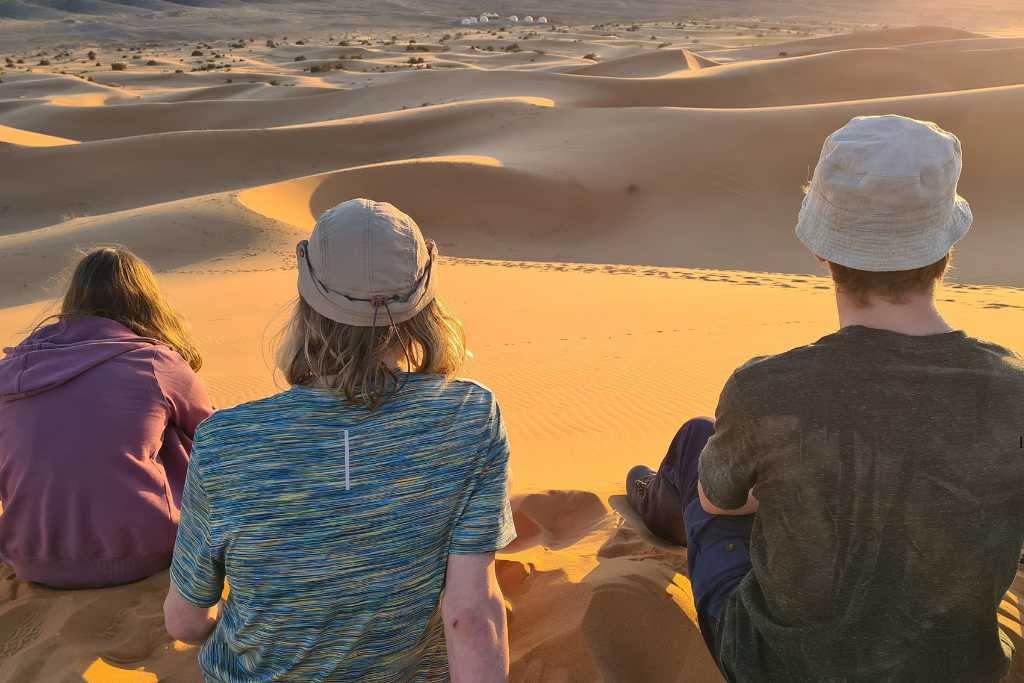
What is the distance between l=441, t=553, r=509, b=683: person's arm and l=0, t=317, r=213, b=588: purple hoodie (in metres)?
1.60

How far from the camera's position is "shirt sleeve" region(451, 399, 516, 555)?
1.96 m

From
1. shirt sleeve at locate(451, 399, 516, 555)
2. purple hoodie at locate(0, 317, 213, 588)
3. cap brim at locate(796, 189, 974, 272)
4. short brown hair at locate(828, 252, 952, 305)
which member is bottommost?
purple hoodie at locate(0, 317, 213, 588)

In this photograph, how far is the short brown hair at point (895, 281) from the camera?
1882mm

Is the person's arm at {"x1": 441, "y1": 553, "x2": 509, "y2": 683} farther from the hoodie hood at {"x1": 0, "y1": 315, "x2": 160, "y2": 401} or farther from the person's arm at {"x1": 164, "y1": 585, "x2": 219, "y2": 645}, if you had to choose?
the hoodie hood at {"x1": 0, "y1": 315, "x2": 160, "y2": 401}

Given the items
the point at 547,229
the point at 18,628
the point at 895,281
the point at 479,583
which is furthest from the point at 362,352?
the point at 547,229

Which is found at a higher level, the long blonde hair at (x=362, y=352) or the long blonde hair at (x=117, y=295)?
the long blonde hair at (x=362, y=352)

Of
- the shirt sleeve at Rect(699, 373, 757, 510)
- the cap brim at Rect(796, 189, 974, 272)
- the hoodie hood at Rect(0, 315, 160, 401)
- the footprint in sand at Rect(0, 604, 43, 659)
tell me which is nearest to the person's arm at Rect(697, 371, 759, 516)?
the shirt sleeve at Rect(699, 373, 757, 510)

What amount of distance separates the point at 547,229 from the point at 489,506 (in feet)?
47.5

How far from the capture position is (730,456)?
77.3 inches

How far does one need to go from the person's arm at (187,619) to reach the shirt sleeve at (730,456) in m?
1.31

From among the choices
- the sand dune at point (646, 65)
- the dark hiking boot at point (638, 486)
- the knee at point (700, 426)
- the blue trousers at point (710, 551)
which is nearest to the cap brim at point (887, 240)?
the blue trousers at point (710, 551)

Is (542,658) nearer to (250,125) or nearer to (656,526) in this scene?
(656,526)

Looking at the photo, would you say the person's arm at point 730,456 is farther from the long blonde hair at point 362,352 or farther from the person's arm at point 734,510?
the long blonde hair at point 362,352

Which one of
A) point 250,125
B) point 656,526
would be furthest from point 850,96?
point 656,526
